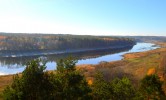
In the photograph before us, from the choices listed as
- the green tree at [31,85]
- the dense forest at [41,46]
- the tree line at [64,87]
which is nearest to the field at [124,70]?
the tree line at [64,87]

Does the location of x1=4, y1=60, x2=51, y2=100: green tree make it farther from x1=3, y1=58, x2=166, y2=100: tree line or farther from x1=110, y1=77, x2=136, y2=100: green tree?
x1=110, y1=77, x2=136, y2=100: green tree

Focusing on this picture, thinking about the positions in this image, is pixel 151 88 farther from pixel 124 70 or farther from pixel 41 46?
pixel 41 46

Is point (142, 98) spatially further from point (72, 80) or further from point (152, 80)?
point (72, 80)

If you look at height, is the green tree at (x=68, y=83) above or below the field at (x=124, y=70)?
above

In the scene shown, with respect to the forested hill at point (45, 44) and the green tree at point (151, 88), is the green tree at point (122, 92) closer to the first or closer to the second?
the green tree at point (151, 88)

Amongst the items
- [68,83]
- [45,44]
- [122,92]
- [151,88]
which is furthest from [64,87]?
[45,44]

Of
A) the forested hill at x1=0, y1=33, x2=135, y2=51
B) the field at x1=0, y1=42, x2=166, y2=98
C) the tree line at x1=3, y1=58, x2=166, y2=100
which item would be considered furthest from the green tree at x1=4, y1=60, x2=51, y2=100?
the forested hill at x1=0, y1=33, x2=135, y2=51

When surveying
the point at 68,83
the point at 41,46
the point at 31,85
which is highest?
the point at 31,85

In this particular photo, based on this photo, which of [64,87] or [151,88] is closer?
[64,87]
